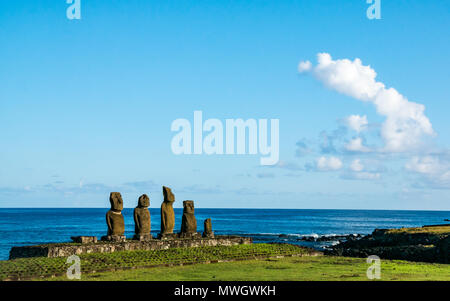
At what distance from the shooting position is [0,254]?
56.1 meters

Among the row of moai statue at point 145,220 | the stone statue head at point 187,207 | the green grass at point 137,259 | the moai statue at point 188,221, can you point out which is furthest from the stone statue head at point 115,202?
the stone statue head at point 187,207

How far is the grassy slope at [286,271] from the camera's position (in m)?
24.3

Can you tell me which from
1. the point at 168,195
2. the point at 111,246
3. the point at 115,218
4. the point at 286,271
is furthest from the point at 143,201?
the point at 286,271

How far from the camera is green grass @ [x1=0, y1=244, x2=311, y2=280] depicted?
24.1 metres

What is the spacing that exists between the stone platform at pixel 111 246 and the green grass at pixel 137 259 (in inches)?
43.5
